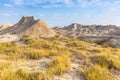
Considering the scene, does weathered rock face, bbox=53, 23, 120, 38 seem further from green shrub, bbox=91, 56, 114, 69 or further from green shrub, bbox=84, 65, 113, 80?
green shrub, bbox=84, 65, 113, 80

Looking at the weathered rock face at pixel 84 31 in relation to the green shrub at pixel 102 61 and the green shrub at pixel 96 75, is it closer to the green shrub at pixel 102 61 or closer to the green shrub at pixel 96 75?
the green shrub at pixel 102 61

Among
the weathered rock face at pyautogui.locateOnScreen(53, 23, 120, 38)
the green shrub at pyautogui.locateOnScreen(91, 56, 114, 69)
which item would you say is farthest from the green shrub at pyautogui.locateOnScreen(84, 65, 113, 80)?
the weathered rock face at pyautogui.locateOnScreen(53, 23, 120, 38)

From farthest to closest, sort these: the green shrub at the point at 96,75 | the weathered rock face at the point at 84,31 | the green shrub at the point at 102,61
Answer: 1. the weathered rock face at the point at 84,31
2. the green shrub at the point at 102,61
3. the green shrub at the point at 96,75

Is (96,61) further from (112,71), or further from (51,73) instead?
(51,73)

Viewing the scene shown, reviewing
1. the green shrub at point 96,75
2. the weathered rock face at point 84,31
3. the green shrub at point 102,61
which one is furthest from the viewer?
the weathered rock face at point 84,31

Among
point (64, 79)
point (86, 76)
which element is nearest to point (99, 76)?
point (86, 76)

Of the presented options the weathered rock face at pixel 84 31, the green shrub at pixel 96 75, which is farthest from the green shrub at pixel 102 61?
the weathered rock face at pixel 84 31

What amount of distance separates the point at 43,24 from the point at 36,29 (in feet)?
13.3

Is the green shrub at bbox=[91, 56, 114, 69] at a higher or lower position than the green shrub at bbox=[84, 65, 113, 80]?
higher

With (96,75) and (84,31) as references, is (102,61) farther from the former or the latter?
(84,31)

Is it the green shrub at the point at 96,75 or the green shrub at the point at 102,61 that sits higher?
the green shrub at the point at 102,61

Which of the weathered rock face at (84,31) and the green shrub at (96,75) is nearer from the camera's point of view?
the green shrub at (96,75)

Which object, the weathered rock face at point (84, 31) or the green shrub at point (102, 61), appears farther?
the weathered rock face at point (84, 31)

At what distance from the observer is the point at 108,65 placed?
8.73m
